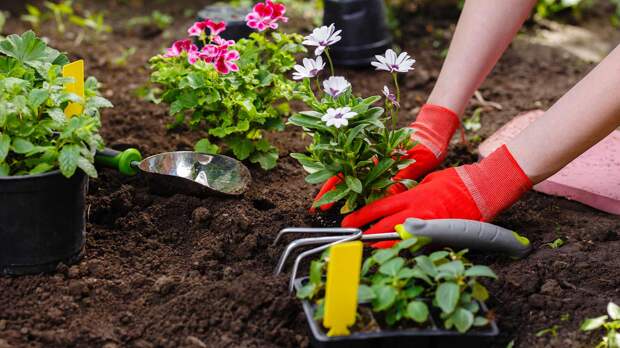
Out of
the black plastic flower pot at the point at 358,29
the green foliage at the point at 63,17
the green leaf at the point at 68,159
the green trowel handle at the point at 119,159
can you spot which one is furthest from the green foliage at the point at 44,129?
the green foliage at the point at 63,17

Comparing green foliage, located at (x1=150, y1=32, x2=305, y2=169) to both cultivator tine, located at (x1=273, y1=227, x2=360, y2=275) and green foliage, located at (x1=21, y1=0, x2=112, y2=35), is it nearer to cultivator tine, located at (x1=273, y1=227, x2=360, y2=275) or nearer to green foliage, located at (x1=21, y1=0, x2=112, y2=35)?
cultivator tine, located at (x1=273, y1=227, x2=360, y2=275)

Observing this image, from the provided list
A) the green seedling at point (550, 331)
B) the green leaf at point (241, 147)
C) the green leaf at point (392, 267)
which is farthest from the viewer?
the green leaf at point (241, 147)

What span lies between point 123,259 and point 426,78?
5.93 feet

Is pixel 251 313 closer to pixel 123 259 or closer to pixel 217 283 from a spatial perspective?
pixel 217 283

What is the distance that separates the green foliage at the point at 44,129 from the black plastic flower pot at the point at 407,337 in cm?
64

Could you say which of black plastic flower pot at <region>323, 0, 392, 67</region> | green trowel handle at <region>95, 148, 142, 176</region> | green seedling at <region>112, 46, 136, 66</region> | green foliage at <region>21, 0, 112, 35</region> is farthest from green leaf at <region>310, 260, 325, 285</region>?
green foliage at <region>21, 0, 112, 35</region>

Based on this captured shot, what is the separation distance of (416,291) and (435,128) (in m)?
0.85

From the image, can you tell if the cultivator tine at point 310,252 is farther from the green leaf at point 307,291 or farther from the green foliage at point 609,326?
the green foliage at point 609,326

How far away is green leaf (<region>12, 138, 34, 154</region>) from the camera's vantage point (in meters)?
1.91

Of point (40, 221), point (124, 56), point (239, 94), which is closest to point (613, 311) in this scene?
point (239, 94)

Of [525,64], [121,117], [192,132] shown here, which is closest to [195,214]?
[192,132]

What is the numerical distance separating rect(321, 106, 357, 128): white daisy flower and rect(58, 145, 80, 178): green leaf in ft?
1.97

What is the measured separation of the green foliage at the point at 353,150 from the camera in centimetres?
213

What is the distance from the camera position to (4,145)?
189 centimetres
